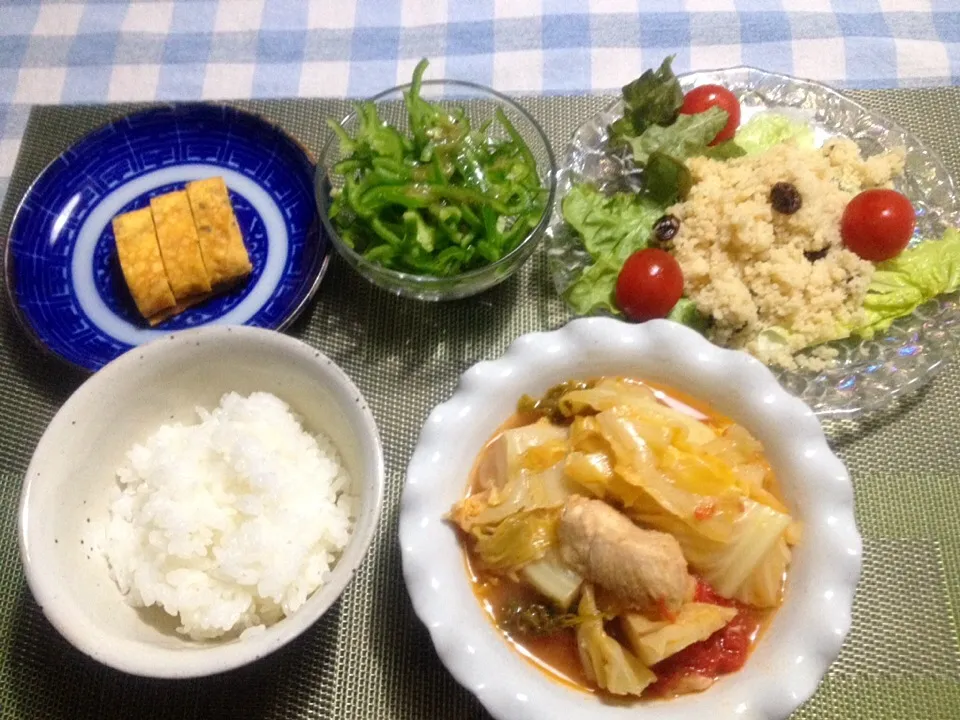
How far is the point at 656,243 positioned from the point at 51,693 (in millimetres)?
1912

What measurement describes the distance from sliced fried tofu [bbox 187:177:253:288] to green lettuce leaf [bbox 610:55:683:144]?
1.13 m

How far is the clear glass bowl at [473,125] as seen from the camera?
1965mm

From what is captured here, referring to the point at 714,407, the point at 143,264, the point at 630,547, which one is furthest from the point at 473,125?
the point at 630,547

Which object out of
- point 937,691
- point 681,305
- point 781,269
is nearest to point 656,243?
point 681,305

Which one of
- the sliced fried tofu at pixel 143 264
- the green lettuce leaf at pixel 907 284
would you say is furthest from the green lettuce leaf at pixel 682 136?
the sliced fried tofu at pixel 143 264

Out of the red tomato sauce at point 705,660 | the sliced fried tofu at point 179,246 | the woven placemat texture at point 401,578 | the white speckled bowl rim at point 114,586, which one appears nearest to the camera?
Answer: the white speckled bowl rim at point 114,586

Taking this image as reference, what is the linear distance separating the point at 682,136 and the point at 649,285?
49 centimetres

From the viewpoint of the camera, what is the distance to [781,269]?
6.54 ft

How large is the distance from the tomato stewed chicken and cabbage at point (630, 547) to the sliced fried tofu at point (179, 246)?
1.01 m

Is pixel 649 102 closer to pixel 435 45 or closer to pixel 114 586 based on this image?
pixel 435 45

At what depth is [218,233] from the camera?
209cm

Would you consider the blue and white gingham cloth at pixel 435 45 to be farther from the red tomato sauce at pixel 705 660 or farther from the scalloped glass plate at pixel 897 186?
the red tomato sauce at pixel 705 660

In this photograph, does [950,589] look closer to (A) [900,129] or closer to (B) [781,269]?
(B) [781,269]

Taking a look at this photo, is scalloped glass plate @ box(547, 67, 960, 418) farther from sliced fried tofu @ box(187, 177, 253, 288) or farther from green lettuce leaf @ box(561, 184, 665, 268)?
sliced fried tofu @ box(187, 177, 253, 288)
